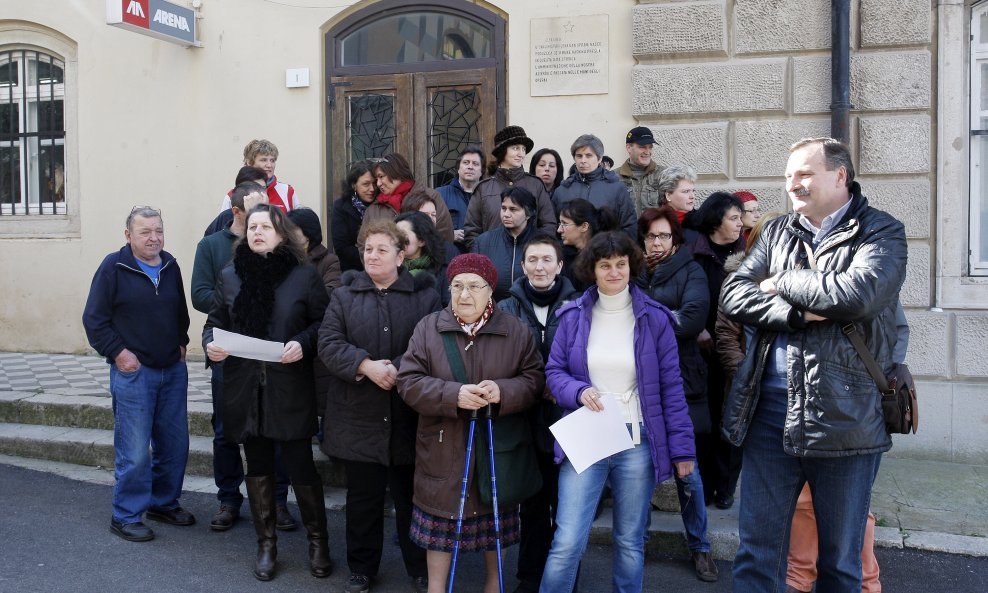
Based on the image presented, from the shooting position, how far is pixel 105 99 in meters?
9.21

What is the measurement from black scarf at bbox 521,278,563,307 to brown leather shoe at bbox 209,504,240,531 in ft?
7.80

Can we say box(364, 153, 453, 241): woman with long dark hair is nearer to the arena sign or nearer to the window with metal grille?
the arena sign

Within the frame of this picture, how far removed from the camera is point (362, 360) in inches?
169

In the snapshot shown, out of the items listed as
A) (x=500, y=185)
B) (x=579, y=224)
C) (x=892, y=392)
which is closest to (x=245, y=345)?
(x=579, y=224)

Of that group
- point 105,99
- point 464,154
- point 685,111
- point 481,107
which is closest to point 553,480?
point 464,154

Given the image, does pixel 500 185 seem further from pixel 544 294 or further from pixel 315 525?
pixel 315 525

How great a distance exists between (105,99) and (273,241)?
5.66 metres

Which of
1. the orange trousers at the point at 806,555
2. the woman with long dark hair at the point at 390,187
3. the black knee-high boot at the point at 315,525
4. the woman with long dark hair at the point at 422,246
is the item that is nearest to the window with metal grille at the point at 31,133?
the woman with long dark hair at the point at 390,187

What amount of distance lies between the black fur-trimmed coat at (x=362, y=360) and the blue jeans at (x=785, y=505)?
1.75m

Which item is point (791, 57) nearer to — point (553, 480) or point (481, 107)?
point (481, 107)

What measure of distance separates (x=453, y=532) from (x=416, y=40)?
550 centimetres

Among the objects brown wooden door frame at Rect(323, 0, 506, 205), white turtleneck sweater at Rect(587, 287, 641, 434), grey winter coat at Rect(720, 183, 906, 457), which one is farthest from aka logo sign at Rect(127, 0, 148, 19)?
grey winter coat at Rect(720, 183, 906, 457)

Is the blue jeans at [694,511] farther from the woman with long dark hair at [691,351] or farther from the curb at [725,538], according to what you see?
the curb at [725,538]

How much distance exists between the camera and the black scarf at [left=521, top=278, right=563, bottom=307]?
4.42m
